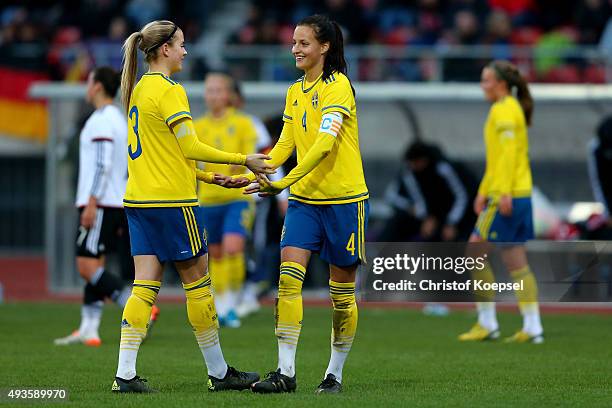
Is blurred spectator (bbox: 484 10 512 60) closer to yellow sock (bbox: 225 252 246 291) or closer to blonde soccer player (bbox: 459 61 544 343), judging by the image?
yellow sock (bbox: 225 252 246 291)

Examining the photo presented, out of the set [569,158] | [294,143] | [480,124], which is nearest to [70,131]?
[480,124]

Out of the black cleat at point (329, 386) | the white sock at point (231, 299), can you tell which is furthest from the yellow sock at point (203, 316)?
the white sock at point (231, 299)

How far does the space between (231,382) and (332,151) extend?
1572mm

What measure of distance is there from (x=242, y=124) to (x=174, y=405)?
20.5ft

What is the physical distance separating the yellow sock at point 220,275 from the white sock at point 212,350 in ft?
17.3

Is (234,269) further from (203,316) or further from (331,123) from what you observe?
(331,123)

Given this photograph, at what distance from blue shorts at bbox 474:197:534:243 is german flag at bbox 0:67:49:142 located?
12853mm

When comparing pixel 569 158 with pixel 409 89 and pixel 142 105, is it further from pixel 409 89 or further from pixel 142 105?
pixel 142 105

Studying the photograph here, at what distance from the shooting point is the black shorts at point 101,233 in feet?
36.4

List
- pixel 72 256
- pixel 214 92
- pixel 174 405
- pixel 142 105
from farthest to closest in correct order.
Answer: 1. pixel 72 256
2. pixel 214 92
3. pixel 142 105
4. pixel 174 405

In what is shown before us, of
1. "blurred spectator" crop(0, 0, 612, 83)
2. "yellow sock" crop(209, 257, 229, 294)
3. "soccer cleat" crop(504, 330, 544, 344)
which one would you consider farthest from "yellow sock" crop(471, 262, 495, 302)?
"blurred spectator" crop(0, 0, 612, 83)

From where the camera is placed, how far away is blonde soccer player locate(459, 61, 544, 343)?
11.5 meters

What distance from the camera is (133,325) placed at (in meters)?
7.81

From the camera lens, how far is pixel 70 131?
57.0 feet
